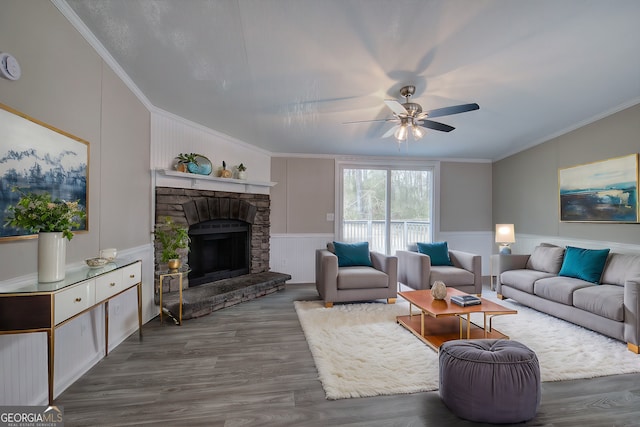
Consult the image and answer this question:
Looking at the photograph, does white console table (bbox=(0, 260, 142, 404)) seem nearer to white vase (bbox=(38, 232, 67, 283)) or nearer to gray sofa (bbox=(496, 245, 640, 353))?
white vase (bbox=(38, 232, 67, 283))

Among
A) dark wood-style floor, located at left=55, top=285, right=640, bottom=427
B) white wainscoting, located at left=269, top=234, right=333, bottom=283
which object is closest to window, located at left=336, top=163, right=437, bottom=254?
white wainscoting, located at left=269, top=234, right=333, bottom=283

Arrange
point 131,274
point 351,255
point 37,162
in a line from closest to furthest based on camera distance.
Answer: point 37,162 → point 131,274 → point 351,255

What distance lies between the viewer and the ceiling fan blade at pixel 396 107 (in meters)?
2.68

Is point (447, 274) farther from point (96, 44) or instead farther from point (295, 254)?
point (96, 44)

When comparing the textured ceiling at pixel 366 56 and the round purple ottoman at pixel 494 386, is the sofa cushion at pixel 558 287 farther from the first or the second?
the textured ceiling at pixel 366 56

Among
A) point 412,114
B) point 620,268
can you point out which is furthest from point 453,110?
point 620,268

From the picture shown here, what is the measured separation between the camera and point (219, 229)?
4410mm

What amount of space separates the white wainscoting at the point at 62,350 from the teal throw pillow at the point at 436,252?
12.9 ft

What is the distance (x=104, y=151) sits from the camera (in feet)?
8.50

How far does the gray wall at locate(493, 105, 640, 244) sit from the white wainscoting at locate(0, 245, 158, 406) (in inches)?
230

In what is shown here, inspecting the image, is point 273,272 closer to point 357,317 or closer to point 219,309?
point 219,309

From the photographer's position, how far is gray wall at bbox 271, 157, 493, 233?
5.36 m

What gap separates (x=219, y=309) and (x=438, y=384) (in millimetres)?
2698

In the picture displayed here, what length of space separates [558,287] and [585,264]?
0.54 metres
